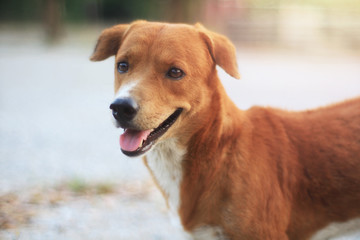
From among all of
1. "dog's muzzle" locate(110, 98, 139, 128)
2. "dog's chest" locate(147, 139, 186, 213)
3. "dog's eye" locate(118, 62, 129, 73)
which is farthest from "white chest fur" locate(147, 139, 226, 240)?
"dog's eye" locate(118, 62, 129, 73)

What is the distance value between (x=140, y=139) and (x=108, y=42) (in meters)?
0.89

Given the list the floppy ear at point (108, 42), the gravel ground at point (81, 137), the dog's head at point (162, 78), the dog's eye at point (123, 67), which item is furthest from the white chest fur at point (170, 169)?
the gravel ground at point (81, 137)

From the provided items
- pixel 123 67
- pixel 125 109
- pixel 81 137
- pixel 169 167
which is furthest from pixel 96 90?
pixel 125 109

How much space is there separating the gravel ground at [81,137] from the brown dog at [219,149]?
4.01ft

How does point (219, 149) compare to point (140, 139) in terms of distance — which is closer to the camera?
point (140, 139)

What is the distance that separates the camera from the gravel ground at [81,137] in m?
3.70

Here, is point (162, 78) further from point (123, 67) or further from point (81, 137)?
point (81, 137)

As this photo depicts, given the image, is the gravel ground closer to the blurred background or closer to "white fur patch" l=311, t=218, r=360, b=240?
the blurred background

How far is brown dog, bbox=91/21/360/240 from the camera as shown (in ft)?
7.88

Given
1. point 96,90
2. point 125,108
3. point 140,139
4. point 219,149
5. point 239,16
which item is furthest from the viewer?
point 239,16

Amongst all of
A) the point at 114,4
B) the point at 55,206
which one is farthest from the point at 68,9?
the point at 55,206

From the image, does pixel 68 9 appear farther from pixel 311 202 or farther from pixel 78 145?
pixel 311 202

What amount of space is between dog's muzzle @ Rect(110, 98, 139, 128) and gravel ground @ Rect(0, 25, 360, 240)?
1.60m

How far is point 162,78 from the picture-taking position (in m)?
2.49
